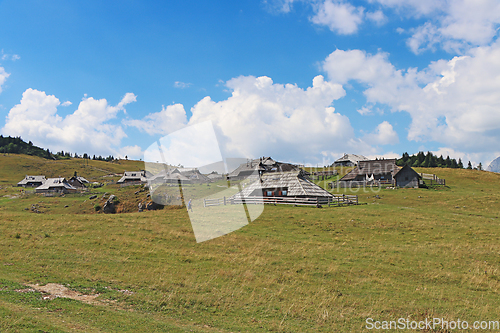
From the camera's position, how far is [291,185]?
4238cm

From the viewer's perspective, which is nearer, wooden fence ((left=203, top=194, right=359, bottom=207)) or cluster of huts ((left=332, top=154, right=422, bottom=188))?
wooden fence ((left=203, top=194, right=359, bottom=207))

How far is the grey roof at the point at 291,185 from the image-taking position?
4072 cm

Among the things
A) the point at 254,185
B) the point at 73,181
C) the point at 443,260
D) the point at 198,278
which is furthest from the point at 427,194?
the point at 73,181

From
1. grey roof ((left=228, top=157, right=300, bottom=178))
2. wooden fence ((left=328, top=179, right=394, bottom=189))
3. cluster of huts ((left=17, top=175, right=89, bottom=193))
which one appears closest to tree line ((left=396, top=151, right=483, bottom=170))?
grey roof ((left=228, top=157, right=300, bottom=178))

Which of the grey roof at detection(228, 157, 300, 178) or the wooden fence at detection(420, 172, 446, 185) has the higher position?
the grey roof at detection(228, 157, 300, 178)

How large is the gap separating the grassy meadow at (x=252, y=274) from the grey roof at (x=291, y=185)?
44.0 ft

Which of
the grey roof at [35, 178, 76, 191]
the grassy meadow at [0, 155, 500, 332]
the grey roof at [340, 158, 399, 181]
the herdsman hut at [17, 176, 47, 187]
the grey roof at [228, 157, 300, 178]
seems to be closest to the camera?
the grassy meadow at [0, 155, 500, 332]

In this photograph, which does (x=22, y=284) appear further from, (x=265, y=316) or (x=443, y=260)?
(x=443, y=260)

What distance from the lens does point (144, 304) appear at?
408 inches

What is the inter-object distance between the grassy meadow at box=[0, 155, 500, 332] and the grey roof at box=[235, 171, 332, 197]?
13.4 m

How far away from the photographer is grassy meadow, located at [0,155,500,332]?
30.6 ft

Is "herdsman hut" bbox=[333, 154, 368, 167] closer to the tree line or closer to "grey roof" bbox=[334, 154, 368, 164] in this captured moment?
"grey roof" bbox=[334, 154, 368, 164]

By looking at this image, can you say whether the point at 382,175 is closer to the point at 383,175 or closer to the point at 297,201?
the point at 383,175

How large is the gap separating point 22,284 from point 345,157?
112 m
